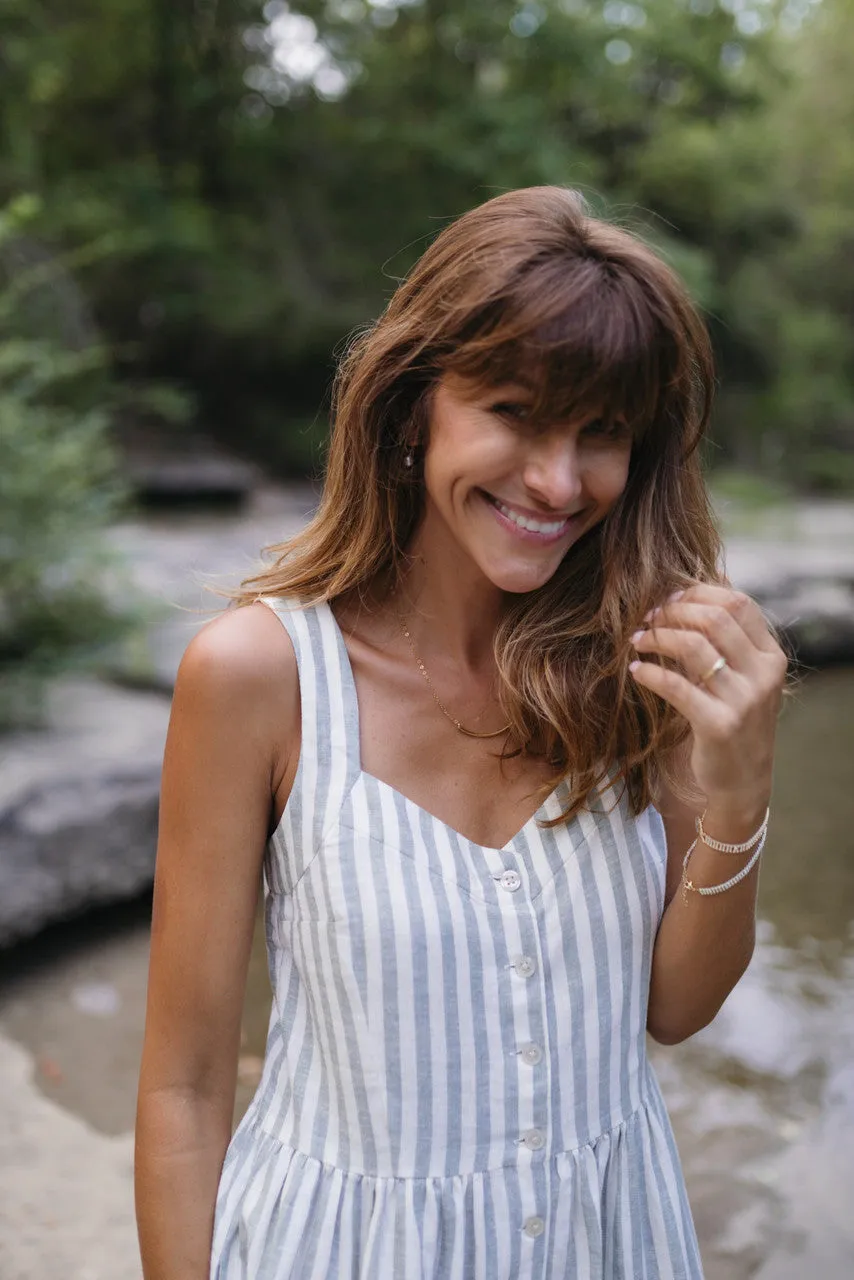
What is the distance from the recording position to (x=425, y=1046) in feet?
3.78

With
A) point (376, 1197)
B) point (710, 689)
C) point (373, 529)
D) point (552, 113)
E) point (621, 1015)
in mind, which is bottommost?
point (376, 1197)

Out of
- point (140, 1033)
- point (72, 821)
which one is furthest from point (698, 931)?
point (72, 821)

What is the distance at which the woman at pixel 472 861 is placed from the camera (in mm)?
1115

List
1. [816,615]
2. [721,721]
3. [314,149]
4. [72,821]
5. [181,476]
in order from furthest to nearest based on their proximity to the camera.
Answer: [314,149]
[181,476]
[816,615]
[72,821]
[721,721]

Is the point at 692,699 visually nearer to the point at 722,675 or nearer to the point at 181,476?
the point at 722,675

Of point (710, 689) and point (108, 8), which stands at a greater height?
point (108, 8)

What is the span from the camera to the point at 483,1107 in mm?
1164

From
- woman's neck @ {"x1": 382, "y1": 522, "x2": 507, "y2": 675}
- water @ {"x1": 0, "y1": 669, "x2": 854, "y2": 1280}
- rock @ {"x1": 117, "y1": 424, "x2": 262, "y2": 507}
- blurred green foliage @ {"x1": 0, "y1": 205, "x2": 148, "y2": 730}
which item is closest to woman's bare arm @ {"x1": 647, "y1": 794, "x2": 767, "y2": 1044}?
woman's neck @ {"x1": 382, "y1": 522, "x2": 507, "y2": 675}

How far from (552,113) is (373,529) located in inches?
470

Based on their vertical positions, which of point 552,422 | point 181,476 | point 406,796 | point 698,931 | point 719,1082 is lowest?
point 719,1082

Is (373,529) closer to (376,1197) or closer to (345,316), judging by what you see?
(376,1197)

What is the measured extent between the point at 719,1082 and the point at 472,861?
2.04 metres

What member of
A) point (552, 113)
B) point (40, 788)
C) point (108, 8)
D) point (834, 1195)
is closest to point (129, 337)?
point (108, 8)

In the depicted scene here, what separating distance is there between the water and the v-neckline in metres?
1.26
